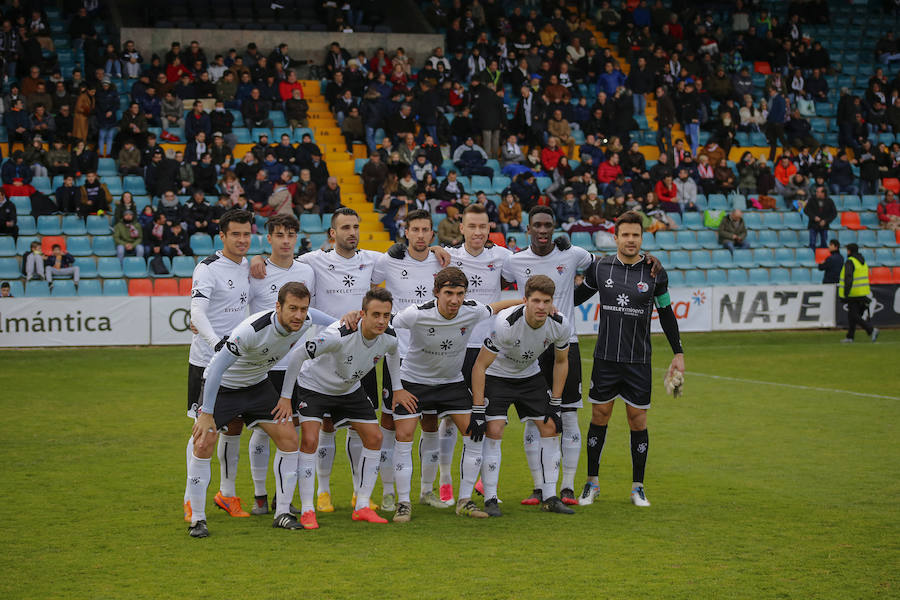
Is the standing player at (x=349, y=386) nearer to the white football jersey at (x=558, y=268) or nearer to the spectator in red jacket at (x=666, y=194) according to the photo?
the white football jersey at (x=558, y=268)

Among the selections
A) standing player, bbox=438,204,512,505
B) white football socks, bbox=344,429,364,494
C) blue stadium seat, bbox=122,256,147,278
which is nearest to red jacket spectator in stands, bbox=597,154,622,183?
blue stadium seat, bbox=122,256,147,278

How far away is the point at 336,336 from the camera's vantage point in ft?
25.8

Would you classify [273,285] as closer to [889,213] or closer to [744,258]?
[744,258]

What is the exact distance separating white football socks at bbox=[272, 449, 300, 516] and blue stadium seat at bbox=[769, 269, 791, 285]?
67.7 feet

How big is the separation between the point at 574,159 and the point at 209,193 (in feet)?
33.7

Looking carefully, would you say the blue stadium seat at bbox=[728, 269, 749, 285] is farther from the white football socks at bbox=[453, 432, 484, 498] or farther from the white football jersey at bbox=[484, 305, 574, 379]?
the white football socks at bbox=[453, 432, 484, 498]

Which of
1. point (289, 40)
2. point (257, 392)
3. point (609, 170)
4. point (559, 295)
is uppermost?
point (289, 40)

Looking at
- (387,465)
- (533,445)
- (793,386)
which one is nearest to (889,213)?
(793,386)

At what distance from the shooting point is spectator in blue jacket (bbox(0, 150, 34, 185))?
23031 mm

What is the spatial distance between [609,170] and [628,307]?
1912cm

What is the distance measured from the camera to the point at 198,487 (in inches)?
304

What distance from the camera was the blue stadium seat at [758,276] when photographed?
26.2m

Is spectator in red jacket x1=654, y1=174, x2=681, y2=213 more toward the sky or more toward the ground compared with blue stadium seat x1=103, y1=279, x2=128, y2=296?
more toward the sky

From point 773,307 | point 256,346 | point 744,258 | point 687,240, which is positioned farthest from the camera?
point 687,240
